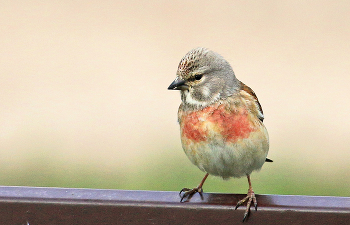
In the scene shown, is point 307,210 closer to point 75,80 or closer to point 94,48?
point 75,80

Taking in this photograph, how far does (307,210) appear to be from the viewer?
3344 mm

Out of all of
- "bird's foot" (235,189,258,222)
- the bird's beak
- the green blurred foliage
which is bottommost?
the green blurred foliage

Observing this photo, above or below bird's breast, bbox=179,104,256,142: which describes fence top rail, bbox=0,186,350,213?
below

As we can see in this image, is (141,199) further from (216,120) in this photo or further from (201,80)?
(201,80)

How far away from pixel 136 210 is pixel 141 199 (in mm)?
68

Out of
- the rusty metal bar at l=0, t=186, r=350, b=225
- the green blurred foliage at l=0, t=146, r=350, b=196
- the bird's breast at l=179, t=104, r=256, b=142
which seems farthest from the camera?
the green blurred foliage at l=0, t=146, r=350, b=196

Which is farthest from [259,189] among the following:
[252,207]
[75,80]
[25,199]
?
[75,80]

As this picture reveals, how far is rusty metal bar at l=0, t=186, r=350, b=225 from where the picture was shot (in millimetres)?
3363

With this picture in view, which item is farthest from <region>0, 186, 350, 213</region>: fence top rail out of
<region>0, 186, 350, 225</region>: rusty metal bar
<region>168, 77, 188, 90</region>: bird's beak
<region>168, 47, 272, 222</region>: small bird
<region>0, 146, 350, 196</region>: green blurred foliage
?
<region>0, 146, 350, 196</region>: green blurred foliage

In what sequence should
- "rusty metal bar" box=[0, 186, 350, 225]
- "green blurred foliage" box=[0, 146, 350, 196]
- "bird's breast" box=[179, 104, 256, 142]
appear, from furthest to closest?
"green blurred foliage" box=[0, 146, 350, 196] → "bird's breast" box=[179, 104, 256, 142] → "rusty metal bar" box=[0, 186, 350, 225]

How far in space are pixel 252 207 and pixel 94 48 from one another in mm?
8332

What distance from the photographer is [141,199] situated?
342cm

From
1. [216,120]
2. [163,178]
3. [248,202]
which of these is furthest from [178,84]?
[163,178]

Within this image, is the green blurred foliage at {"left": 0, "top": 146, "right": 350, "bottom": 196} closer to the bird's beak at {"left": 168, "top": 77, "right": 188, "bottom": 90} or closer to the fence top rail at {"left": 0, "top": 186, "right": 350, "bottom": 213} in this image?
the bird's beak at {"left": 168, "top": 77, "right": 188, "bottom": 90}
